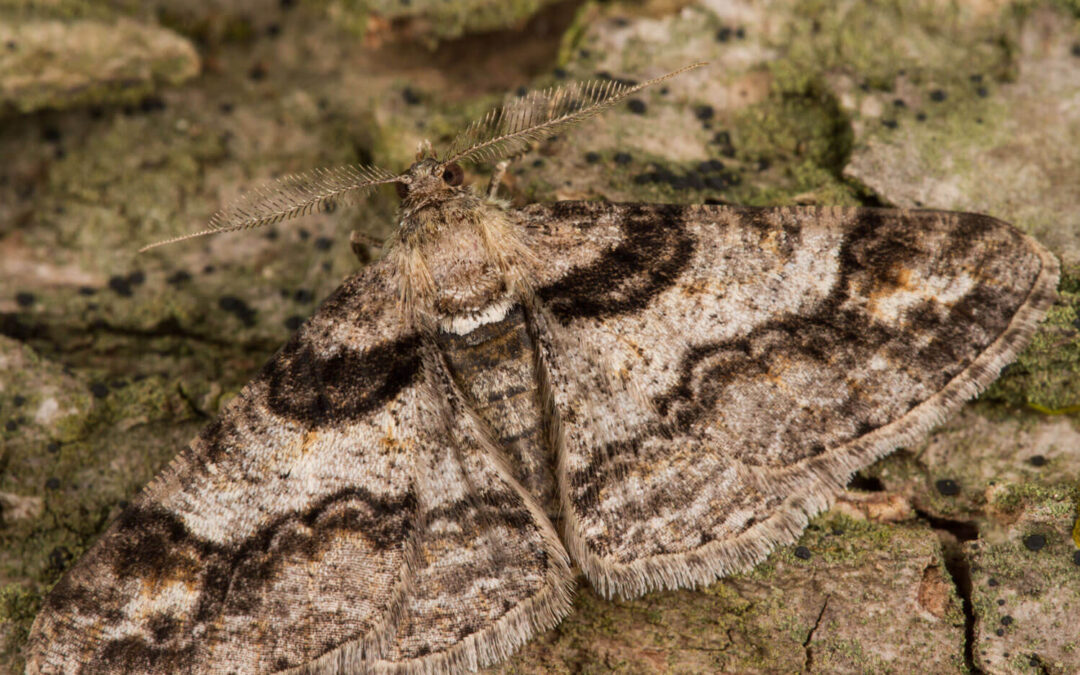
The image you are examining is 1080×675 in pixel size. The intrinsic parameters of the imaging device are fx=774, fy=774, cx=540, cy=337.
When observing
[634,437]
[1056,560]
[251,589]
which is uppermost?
[634,437]

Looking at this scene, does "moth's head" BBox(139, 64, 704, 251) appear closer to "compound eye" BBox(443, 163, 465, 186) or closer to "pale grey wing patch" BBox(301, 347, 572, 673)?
"compound eye" BBox(443, 163, 465, 186)

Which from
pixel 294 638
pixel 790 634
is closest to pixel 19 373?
pixel 294 638

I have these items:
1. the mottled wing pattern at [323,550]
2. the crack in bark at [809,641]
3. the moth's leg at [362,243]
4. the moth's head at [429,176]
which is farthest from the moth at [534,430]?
the moth's leg at [362,243]

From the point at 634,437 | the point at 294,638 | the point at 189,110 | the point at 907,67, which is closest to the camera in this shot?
the point at 294,638

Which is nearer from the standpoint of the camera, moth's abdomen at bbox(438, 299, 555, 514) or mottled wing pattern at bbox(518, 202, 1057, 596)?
mottled wing pattern at bbox(518, 202, 1057, 596)

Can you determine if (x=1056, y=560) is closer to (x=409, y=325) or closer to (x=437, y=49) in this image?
(x=409, y=325)

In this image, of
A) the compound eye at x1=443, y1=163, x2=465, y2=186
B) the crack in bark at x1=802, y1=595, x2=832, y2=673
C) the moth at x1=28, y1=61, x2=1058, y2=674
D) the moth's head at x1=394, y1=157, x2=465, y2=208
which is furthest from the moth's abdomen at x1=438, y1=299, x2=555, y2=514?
the crack in bark at x1=802, y1=595, x2=832, y2=673
